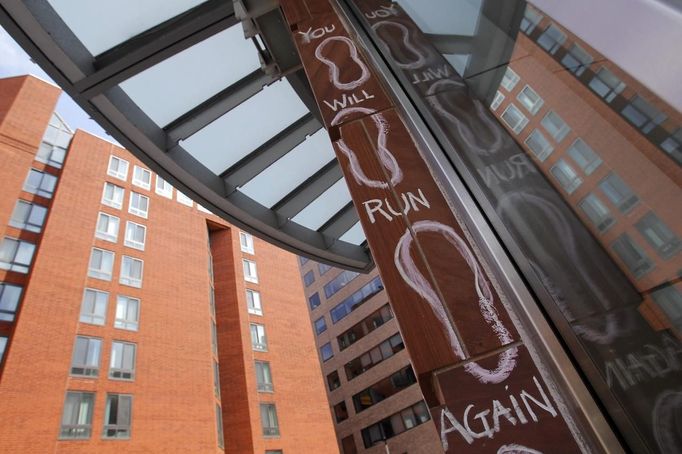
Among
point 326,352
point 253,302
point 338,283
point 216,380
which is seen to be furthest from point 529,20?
point 326,352

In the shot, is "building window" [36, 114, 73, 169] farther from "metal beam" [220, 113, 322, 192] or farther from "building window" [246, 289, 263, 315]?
"metal beam" [220, 113, 322, 192]

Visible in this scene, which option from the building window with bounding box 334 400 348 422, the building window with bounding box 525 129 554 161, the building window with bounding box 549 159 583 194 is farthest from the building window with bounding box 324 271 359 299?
the building window with bounding box 549 159 583 194

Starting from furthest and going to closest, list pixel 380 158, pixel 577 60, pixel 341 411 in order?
1. pixel 341 411
2. pixel 380 158
3. pixel 577 60

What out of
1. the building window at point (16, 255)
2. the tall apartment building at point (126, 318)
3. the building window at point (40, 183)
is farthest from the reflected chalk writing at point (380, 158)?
the building window at point (40, 183)

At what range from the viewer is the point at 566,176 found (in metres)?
0.98

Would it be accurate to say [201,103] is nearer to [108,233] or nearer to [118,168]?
[108,233]

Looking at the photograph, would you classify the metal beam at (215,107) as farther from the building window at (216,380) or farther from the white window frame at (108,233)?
the white window frame at (108,233)

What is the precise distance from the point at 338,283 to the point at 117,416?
26285 mm

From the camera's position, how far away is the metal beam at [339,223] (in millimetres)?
7203

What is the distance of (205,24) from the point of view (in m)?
3.95

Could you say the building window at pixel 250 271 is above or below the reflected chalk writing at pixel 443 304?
above

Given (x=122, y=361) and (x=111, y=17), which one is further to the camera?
(x=122, y=361)

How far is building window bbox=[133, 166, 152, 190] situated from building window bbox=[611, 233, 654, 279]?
31.4m

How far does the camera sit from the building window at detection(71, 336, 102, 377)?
1914 cm
